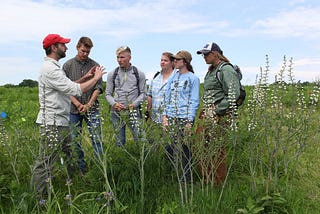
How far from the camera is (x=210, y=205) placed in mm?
4703

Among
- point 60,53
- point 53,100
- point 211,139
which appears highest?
point 60,53

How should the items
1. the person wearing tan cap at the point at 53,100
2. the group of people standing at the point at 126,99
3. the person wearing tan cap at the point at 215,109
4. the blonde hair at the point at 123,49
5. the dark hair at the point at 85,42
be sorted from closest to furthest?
1. the person wearing tan cap at the point at 215,109
2. the group of people standing at the point at 126,99
3. the person wearing tan cap at the point at 53,100
4. the dark hair at the point at 85,42
5. the blonde hair at the point at 123,49

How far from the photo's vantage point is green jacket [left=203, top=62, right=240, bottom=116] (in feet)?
17.0

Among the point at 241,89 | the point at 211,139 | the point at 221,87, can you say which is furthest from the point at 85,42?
the point at 211,139

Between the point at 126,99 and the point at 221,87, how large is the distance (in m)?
1.44

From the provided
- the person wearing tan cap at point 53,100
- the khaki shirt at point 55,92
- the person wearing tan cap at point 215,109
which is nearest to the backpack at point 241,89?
the person wearing tan cap at point 215,109

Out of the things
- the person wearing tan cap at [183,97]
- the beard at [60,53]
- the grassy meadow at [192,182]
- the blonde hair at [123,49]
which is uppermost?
the blonde hair at [123,49]

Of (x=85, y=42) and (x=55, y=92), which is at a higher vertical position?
(x=85, y=42)

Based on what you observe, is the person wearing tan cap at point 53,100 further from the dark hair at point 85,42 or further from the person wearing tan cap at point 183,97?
the person wearing tan cap at point 183,97

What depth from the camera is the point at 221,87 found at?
5570mm

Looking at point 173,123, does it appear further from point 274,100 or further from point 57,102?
point 57,102

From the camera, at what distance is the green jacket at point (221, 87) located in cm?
518

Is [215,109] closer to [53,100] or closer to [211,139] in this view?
[211,139]

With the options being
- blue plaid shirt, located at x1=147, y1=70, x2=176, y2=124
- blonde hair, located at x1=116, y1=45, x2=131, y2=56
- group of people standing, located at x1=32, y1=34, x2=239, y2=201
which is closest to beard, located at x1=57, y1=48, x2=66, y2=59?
group of people standing, located at x1=32, y1=34, x2=239, y2=201
